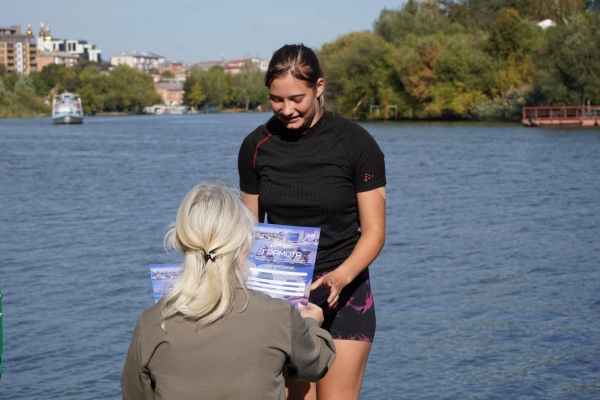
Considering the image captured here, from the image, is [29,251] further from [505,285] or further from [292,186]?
[292,186]

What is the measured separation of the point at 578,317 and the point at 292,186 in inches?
259

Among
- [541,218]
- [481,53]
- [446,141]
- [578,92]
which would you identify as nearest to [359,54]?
[481,53]

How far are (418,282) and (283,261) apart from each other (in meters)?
7.83

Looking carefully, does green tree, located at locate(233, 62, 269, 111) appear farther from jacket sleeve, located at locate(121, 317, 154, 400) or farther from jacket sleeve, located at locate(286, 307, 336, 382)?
jacket sleeve, located at locate(121, 317, 154, 400)

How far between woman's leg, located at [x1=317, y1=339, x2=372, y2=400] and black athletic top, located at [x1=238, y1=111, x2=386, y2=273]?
346 mm

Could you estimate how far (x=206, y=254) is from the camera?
2.24 m

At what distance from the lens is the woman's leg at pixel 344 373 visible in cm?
304

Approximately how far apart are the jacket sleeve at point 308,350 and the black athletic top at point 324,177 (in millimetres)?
460

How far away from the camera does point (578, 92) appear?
2021 inches

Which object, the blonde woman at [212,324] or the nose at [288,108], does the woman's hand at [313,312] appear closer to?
the blonde woman at [212,324]

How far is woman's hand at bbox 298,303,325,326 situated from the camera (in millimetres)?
2711

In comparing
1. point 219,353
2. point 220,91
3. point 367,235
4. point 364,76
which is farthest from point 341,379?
point 220,91

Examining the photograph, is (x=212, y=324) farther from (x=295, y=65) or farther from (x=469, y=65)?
(x=469, y=65)

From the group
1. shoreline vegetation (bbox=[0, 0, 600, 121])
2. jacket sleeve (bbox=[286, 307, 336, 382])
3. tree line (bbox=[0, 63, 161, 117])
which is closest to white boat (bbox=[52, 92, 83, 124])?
shoreline vegetation (bbox=[0, 0, 600, 121])
